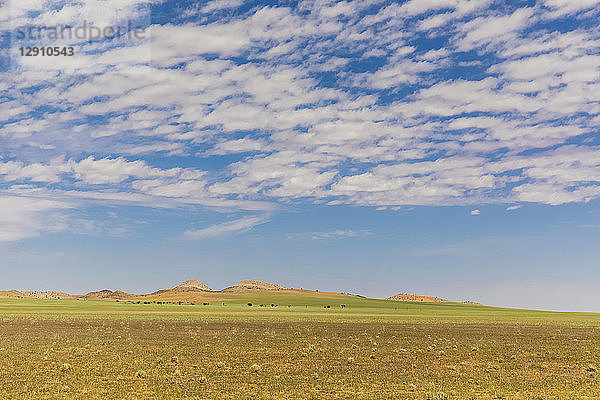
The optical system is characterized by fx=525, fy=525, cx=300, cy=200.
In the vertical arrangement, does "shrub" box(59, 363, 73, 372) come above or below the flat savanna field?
above

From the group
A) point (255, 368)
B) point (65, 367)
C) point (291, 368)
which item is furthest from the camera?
point (291, 368)

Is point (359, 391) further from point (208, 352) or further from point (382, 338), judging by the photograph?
point (382, 338)

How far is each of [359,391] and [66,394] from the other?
12.8 meters

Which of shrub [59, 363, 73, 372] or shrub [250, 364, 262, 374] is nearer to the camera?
shrub [59, 363, 73, 372]

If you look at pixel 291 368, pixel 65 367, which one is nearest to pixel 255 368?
pixel 291 368

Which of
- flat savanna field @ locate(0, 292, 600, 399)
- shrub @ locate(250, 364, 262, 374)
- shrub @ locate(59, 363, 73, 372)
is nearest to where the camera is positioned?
flat savanna field @ locate(0, 292, 600, 399)

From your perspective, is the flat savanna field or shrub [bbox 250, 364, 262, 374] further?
shrub [bbox 250, 364, 262, 374]

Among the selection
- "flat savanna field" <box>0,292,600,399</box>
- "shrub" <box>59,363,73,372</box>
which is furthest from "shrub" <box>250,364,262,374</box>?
"shrub" <box>59,363,73,372</box>

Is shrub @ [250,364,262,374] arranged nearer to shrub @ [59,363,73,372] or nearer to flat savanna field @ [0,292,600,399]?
flat savanna field @ [0,292,600,399]

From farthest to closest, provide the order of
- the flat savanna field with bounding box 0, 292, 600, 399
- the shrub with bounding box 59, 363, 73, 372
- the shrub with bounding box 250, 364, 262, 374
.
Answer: the shrub with bounding box 250, 364, 262, 374
the shrub with bounding box 59, 363, 73, 372
the flat savanna field with bounding box 0, 292, 600, 399

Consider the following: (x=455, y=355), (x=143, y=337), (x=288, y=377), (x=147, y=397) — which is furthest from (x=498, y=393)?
(x=143, y=337)

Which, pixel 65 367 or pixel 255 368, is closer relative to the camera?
pixel 65 367

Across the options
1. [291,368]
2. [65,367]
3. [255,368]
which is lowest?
[291,368]

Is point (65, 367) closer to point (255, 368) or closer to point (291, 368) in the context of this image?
point (255, 368)
